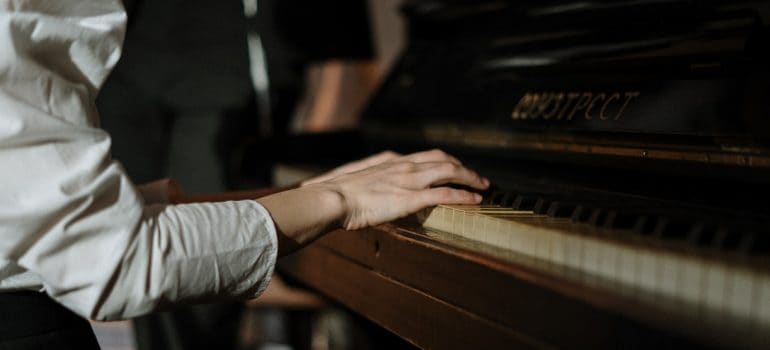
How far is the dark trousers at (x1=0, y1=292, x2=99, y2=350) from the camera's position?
102 centimetres

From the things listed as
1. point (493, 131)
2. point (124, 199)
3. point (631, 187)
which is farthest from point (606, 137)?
point (124, 199)

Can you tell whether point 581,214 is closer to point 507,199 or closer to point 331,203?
point 507,199

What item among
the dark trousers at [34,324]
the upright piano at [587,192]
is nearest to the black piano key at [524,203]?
the upright piano at [587,192]

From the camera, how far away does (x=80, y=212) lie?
87cm

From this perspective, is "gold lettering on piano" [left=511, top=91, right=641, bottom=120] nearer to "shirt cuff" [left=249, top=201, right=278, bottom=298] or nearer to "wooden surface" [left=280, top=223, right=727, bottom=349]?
"wooden surface" [left=280, top=223, right=727, bottom=349]

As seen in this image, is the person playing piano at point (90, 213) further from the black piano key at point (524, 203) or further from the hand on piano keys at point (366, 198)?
the black piano key at point (524, 203)

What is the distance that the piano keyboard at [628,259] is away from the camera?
73 cm

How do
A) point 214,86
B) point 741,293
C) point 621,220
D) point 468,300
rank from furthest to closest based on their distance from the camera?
point 214,86 → point 468,300 → point 621,220 → point 741,293

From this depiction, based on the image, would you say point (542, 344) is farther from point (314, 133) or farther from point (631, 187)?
point (314, 133)

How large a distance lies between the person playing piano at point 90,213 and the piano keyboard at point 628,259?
0.09 metres

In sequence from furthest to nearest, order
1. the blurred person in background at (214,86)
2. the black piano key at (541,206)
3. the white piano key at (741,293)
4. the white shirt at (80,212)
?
the blurred person in background at (214,86) → the black piano key at (541,206) → the white shirt at (80,212) → the white piano key at (741,293)

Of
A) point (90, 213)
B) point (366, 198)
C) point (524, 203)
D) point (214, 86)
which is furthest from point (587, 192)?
point (214, 86)

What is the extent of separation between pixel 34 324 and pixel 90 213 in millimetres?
246

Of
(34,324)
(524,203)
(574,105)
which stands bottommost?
(34,324)
